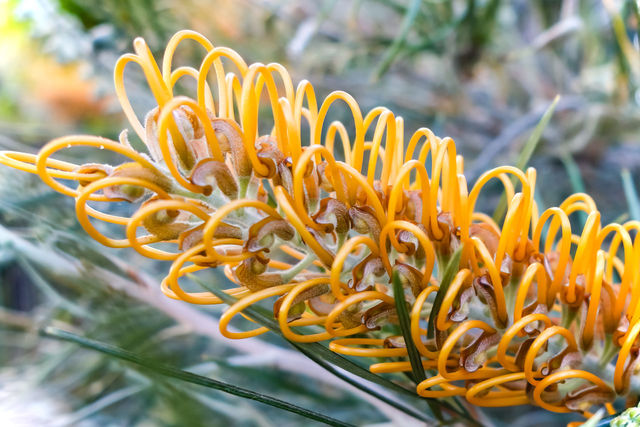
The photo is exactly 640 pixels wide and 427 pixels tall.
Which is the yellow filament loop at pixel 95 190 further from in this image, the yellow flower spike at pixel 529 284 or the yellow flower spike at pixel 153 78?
the yellow flower spike at pixel 529 284

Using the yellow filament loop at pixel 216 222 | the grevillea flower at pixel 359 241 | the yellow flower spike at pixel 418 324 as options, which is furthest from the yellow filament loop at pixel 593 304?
the yellow filament loop at pixel 216 222

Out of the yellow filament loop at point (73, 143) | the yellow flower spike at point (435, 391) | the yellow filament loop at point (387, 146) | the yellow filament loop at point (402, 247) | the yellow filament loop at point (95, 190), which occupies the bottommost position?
the yellow flower spike at point (435, 391)

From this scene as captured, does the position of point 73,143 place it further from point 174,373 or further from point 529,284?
point 529,284

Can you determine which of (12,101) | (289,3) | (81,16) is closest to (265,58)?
(289,3)

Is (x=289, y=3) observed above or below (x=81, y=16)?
above

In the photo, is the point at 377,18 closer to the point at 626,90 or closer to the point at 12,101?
the point at 626,90

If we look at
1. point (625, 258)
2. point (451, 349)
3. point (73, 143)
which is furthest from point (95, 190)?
point (625, 258)

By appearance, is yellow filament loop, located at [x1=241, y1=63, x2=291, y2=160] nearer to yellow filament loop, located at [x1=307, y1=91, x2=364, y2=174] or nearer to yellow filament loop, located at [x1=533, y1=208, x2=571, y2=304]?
yellow filament loop, located at [x1=307, y1=91, x2=364, y2=174]
